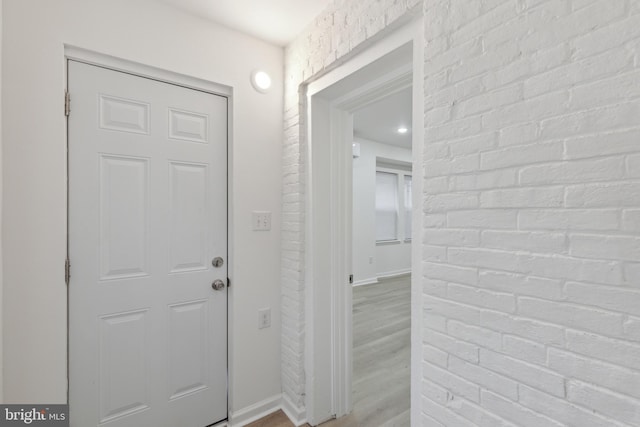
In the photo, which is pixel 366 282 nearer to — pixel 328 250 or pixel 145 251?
pixel 328 250

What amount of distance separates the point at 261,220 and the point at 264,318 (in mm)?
647

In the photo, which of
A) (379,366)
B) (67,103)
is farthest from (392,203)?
(67,103)

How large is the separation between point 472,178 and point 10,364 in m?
2.01

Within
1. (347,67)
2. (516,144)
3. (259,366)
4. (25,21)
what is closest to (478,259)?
(516,144)

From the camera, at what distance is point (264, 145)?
6.46ft

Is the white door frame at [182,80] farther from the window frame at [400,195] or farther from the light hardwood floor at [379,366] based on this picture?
the window frame at [400,195]

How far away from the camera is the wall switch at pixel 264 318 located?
1.96 m

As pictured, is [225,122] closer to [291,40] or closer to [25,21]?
[291,40]

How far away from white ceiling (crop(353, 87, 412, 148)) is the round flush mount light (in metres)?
1.29

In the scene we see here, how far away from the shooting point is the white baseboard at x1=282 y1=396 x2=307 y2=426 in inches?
73.7

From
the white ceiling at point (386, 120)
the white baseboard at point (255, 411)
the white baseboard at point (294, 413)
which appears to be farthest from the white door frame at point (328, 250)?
the white ceiling at point (386, 120)

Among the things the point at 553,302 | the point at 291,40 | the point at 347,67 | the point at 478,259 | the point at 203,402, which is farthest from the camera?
the point at 291,40

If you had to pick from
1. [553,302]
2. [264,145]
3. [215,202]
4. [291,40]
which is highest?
[291,40]

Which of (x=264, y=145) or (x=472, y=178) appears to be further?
(x=264, y=145)
